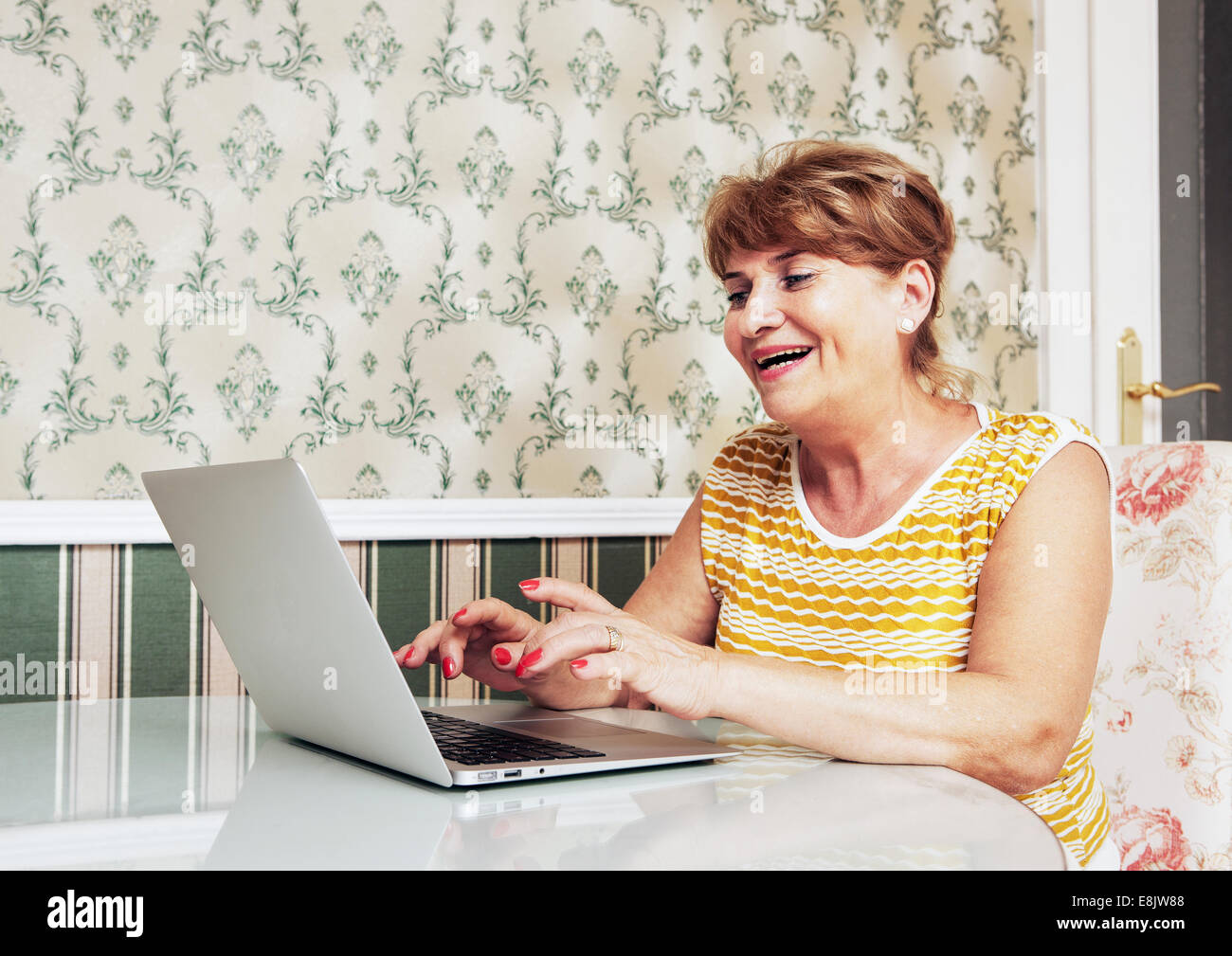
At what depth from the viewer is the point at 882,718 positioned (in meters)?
0.91

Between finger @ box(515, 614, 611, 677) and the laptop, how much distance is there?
0.08 m

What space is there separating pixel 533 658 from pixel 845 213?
699 mm

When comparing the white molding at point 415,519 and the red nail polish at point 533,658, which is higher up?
the white molding at point 415,519

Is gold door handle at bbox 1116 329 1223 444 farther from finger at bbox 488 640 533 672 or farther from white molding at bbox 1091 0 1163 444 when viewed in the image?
finger at bbox 488 640 533 672

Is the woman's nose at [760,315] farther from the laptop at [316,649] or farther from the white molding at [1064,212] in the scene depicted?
the white molding at [1064,212]

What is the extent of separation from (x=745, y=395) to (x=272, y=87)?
3.45 ft

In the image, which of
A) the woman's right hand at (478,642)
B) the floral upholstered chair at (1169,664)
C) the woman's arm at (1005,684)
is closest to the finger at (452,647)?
the woman's right hand at (478,642)

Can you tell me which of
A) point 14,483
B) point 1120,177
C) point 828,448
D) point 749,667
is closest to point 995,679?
point 749,667

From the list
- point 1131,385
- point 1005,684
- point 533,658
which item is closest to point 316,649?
point 533,658

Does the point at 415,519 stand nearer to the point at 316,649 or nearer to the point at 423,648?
the point at 423,648

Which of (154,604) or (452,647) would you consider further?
(154,604)

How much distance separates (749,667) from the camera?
3.06 feet

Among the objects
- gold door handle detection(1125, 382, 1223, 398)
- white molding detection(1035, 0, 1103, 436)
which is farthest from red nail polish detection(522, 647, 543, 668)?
gold door handle detection(1125, 382, 1223, 398)

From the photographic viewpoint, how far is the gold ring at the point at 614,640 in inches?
35.7
